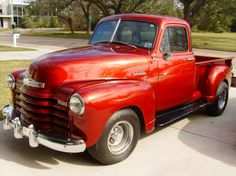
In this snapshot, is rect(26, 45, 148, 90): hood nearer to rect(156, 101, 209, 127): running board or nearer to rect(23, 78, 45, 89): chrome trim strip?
rect(23, 78, 45, 89): chrome trim strip

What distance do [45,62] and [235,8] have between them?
25874 millimetres

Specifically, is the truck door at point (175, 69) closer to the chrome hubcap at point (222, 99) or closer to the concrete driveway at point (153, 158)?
the concrete driveway at point (153, 158)

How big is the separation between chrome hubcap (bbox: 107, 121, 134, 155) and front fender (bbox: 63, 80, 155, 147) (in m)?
0.32

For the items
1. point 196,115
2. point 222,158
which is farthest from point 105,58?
point 196,115

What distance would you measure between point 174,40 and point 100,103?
214cm

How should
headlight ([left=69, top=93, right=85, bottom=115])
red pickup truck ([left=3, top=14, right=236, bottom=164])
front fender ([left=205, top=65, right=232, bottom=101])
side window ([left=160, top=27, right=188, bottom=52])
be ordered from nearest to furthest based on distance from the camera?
headlight ([left=69, top=93, right=85, bottom=115]) < red pickup truck ([left=3, top=14, right=236, bottom=164]) < side window ([left=160, top=27, right=188, bottom=52]) < front fender ([left=205, top=65, right=232, bottom=101])

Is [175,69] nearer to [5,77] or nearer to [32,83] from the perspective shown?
[32,83]

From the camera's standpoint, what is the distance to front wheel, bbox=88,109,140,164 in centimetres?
416

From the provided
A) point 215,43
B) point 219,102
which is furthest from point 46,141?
point 215,43

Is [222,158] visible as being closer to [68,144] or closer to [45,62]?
[68,144]

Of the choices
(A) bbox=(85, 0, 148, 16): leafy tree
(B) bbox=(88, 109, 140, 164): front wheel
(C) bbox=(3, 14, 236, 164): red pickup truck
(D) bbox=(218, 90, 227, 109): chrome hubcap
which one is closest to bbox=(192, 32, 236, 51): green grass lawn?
(A) bbox=(85, 0, 148, 16): leafy tree

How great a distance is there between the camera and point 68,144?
12.7 feet

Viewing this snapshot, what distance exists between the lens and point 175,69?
5.43m

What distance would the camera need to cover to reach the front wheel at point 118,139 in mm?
4164
